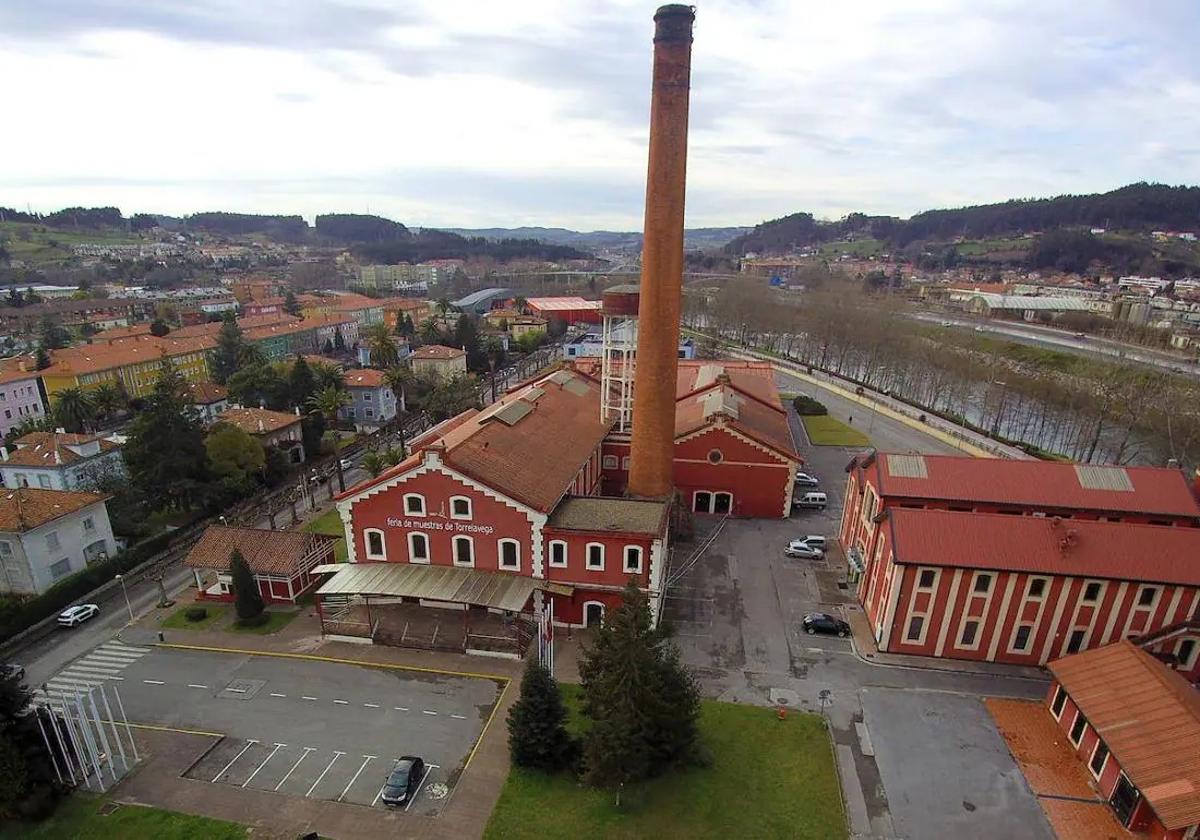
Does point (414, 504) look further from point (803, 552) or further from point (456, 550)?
point (803, 552)

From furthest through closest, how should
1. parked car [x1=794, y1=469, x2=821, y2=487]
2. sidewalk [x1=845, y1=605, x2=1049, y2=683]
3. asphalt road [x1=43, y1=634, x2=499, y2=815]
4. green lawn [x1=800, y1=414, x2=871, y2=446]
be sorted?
green lawn [x1=800, y1=414, x2=871, y2=446] < parked car [x1=794, y1=469, x2=821, y2=487] < sidewalk [x1=845, y1=605, x2=1049, y2=683] < asphalt road [x1=43, y1=634, x2=499, y2=815]

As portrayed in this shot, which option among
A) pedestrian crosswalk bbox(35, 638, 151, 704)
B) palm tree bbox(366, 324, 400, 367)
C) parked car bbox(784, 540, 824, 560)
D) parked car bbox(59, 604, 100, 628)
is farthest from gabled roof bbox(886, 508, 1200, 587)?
palm tree bbox(366, 324, 400, 367)

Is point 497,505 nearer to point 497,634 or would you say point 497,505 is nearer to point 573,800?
point 497,634

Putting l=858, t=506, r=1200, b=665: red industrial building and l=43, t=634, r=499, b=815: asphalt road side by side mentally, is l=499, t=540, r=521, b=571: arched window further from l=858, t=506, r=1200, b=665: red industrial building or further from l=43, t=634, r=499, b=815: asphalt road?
l=858, t=506, r=1200, b=665: red industrial building

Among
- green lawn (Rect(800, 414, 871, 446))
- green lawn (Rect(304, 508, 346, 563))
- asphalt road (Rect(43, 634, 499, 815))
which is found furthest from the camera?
green lawn (Rect(800, 414, 871, 446))

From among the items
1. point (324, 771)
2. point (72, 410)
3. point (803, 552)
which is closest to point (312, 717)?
point (324, 771)

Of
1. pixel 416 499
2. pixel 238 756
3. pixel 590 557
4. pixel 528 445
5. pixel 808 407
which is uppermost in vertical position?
pixel 528 445

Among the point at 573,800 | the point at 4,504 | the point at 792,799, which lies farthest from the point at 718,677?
the point at 4,504
